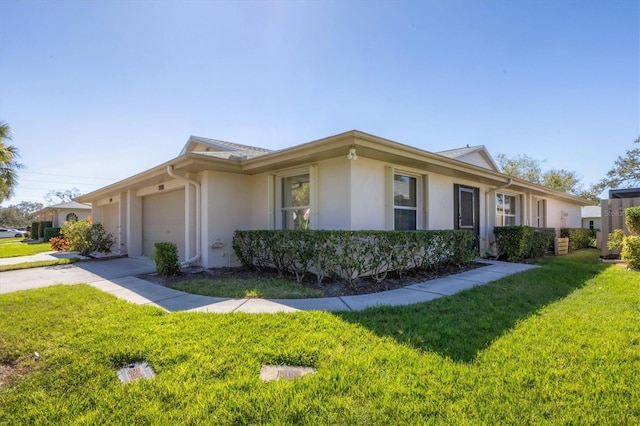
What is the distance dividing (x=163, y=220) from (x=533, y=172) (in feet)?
118

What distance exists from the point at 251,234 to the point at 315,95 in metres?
5.15

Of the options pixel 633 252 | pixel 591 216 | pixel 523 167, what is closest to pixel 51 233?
pixel 633 252

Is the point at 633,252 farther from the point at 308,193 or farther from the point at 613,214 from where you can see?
the point at 308,193

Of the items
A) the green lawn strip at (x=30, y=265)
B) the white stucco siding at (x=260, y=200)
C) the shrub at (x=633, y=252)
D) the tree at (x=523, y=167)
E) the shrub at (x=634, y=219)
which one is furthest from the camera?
the tree at (x=523, y=167)

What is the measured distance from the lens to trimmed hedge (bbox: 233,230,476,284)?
5.74 meters

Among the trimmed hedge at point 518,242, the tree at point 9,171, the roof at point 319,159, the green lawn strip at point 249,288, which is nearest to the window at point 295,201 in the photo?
the roof at point 319,159

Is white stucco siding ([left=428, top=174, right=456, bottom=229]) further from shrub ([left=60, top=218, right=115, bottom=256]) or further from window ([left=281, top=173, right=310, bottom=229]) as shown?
shrub ([left=60, top=218, right=115, bottom=256])

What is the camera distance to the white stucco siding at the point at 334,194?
635 cm

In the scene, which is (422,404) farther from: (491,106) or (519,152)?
(519,152)

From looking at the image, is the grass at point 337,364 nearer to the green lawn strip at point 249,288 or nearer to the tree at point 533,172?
the green lawn strip at point 249,288

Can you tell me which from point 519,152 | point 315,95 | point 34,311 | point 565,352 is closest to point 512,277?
point 565,352

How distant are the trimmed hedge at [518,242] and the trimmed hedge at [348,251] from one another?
2.37 meters

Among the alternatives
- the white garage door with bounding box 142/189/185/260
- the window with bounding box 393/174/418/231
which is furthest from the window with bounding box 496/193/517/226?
the white garage door with bounding box 142/189/185/260

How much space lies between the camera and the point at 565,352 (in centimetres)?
292
